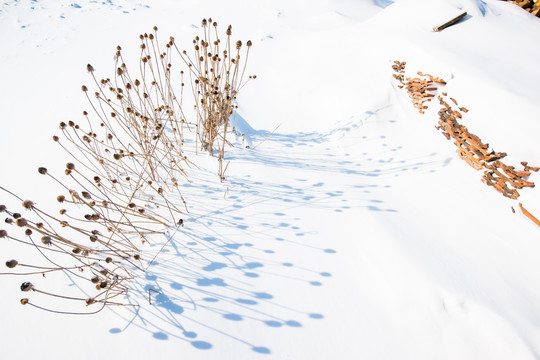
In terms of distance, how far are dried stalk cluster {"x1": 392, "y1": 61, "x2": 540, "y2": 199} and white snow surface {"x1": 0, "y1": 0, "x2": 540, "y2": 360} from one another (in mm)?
58

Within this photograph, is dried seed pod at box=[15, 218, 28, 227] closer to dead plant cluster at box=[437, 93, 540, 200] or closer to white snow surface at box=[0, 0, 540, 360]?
white snow surface at box=[0, 0, 540, 360]

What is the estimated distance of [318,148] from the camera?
2541 millimetres

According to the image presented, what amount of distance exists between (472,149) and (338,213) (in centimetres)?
124

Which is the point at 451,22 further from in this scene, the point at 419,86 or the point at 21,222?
the point at 21,222

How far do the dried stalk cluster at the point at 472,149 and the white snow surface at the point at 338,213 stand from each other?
58 millimetres

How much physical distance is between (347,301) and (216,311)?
0.65 m

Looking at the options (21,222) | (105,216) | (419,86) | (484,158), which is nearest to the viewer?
(21,222)

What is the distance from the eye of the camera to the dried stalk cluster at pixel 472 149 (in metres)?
1.76

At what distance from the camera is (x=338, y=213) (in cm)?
180

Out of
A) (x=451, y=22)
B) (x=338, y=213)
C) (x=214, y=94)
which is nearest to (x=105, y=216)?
(x=214, y=94)

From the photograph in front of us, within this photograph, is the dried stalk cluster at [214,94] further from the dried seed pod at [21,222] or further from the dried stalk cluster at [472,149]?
the dried stalk cluster at [472,149]

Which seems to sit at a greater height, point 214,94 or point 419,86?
point 419,86

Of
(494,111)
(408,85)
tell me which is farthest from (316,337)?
(408,85)

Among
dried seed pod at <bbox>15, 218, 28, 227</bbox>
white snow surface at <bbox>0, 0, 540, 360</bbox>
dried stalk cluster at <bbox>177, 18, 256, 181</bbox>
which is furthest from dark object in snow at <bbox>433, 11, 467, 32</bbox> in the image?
dried seed pod at <bbox>15, 218, 28, 227</bbox>
